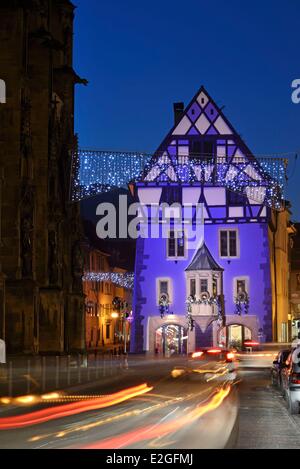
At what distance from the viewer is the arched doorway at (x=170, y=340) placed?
63156mm

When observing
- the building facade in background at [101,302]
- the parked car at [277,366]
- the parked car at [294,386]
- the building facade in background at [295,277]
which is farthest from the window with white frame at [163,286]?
the parked car at [294,386]

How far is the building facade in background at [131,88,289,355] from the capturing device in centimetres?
6100

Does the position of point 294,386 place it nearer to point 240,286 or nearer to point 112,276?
point 240,286

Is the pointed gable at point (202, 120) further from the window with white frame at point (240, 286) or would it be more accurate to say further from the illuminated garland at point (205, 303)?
the illuminated garland at point (205, 303)

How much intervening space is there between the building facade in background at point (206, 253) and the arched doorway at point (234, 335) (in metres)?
0.08

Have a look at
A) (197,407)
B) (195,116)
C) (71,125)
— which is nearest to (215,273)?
(195,116)

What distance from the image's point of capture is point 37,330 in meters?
39.5

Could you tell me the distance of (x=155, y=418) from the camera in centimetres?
1692

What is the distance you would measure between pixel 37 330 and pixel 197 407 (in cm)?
2067

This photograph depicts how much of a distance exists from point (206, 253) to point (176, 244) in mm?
2436

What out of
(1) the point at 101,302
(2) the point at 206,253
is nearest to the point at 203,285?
(2) the point at 206,253

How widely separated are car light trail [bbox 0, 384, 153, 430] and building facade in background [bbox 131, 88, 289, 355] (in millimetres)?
35913

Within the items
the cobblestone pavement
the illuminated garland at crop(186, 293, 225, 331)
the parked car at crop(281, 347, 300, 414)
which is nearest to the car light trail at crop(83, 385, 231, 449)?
the cobblestone pavement
